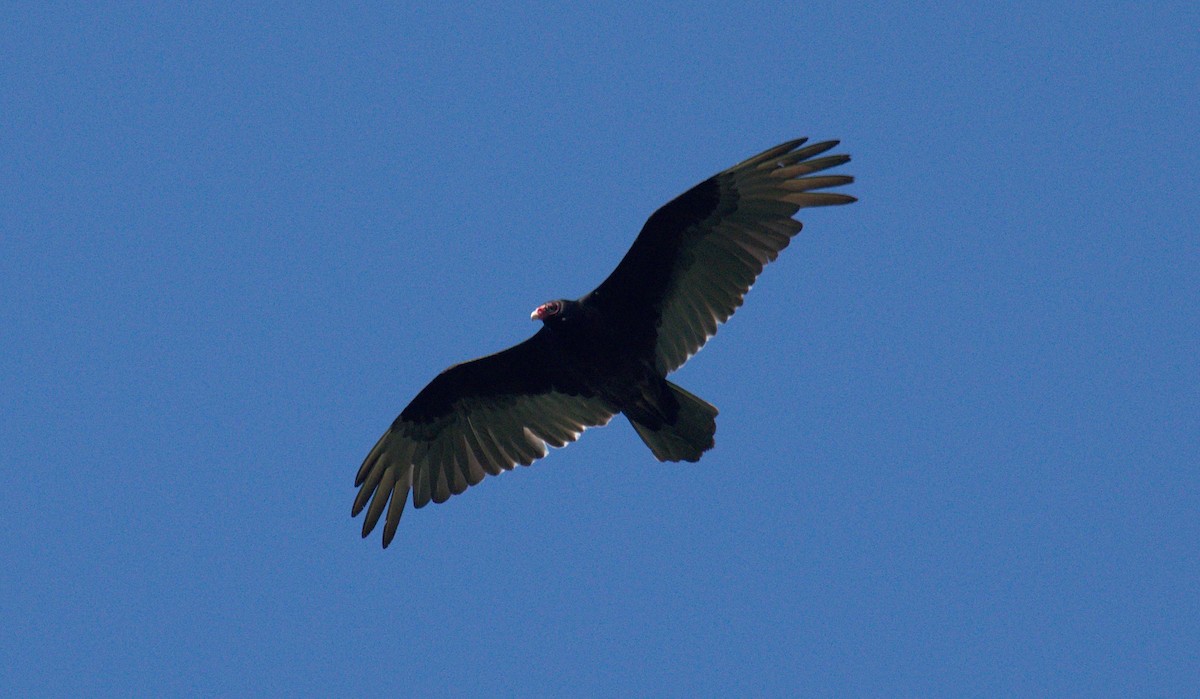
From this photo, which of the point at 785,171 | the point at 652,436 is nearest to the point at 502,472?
the point at 652,436

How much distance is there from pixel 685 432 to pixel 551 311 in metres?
1.40

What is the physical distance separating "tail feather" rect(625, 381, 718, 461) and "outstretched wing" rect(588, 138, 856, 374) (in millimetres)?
396

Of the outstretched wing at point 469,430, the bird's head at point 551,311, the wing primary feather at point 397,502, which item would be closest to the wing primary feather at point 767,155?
the bird's head at point 551,311

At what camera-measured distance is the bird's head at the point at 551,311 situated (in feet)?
35.6

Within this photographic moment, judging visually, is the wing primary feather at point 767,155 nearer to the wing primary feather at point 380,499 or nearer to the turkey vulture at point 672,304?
the turkey vulture at point 672,304

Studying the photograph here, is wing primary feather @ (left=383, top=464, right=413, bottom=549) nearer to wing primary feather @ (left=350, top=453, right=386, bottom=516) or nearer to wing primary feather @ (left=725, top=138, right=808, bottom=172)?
wing primary feather @ (left=350, top=453, right=386, bottom=516)

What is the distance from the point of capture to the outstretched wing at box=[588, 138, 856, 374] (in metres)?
11.0

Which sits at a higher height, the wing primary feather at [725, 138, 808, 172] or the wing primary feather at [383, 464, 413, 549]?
the wing primary feather at [725, 138, 808, 172]

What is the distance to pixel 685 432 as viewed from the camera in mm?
11156

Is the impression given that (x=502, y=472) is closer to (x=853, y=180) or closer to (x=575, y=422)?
(x=575, y=422)

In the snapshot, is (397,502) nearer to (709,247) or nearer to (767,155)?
(709,247)

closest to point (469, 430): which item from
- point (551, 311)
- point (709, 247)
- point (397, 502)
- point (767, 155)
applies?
point (397, 502)

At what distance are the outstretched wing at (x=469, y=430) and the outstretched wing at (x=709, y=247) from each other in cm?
95

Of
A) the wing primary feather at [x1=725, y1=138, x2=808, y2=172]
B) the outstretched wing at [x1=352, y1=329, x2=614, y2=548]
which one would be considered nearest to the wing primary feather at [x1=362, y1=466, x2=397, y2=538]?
the outstretched wing at [x1=352, y1=329, x2=614, y2=548]
